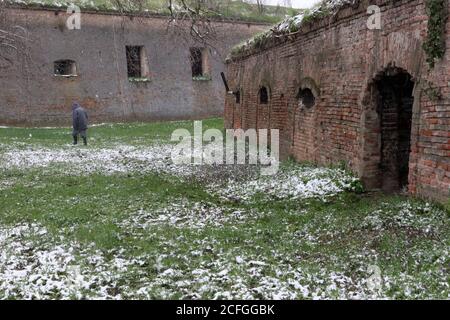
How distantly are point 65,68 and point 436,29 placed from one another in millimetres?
24542

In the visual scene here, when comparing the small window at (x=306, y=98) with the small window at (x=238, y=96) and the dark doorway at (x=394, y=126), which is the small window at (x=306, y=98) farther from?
the small window at (x=238, y=96)

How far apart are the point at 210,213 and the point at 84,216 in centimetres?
205

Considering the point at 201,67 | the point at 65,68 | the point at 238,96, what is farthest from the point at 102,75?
the point at 238,96

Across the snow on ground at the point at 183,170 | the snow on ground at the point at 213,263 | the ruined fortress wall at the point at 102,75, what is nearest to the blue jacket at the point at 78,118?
the snow on ground at the point at 183,170

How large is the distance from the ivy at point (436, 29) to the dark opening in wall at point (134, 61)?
23.9 metres

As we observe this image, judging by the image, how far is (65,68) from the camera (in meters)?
26.9

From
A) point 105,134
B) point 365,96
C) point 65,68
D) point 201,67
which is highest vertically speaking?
point 201,67

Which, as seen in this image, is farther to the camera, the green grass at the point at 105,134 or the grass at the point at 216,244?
the green grass at the point at 105,134

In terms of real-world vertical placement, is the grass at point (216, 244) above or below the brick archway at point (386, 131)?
below

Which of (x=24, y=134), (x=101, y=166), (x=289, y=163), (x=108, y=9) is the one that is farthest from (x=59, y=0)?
(x=289, y=163)

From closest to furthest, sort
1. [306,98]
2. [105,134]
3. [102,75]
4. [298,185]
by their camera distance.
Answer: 1. [298,185]
2. [306,98]
3. [105,134]
4. [102,75]

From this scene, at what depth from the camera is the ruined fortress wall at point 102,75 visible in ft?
81.3

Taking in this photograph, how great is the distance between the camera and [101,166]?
12.1 meters

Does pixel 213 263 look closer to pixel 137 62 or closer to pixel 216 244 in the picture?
pixel 216 244
